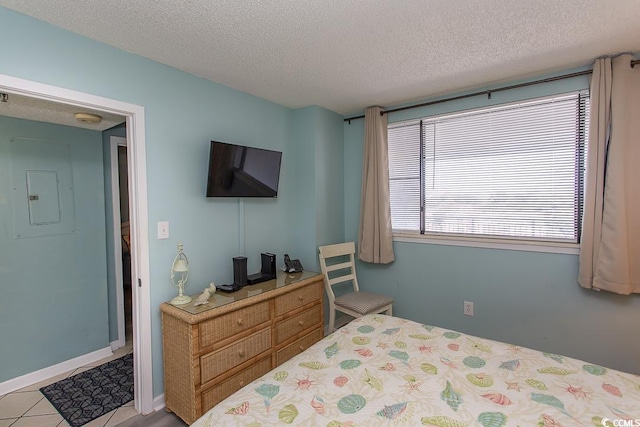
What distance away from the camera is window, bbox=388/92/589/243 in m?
2.42

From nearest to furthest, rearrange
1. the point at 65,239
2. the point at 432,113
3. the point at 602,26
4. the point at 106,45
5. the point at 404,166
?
the point at 602,26
the point at 106,45
the point at 65,239
the point at 432,113
the point at 404,166

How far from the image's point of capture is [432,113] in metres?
3.01

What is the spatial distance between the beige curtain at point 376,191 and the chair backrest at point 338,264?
175 millimetres

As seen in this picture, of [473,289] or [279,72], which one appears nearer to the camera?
[279,72]

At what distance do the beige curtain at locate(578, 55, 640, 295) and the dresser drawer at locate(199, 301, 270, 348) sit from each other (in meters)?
2.45

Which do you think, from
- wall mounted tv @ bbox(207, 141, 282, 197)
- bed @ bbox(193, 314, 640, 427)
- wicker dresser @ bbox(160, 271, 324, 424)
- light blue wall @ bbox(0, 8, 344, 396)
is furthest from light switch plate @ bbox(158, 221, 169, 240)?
bed @ bbox(193, 314, 640, 427)

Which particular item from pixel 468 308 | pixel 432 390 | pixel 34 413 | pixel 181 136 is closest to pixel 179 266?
pixel 181 136

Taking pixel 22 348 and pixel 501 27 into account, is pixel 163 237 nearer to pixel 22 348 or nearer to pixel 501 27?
pixel 22 348

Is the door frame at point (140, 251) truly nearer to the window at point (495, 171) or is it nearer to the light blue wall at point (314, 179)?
the light blue wall at point (314, 179)

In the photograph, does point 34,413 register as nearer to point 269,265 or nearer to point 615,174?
point 269,265

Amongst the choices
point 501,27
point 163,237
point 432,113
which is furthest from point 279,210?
point 501,27

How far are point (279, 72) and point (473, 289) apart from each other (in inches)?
99.6

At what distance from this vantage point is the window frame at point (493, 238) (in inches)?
94.3

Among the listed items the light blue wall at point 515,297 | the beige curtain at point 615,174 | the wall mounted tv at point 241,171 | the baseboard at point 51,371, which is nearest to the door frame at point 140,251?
the wall mounted tv at point 241,171
